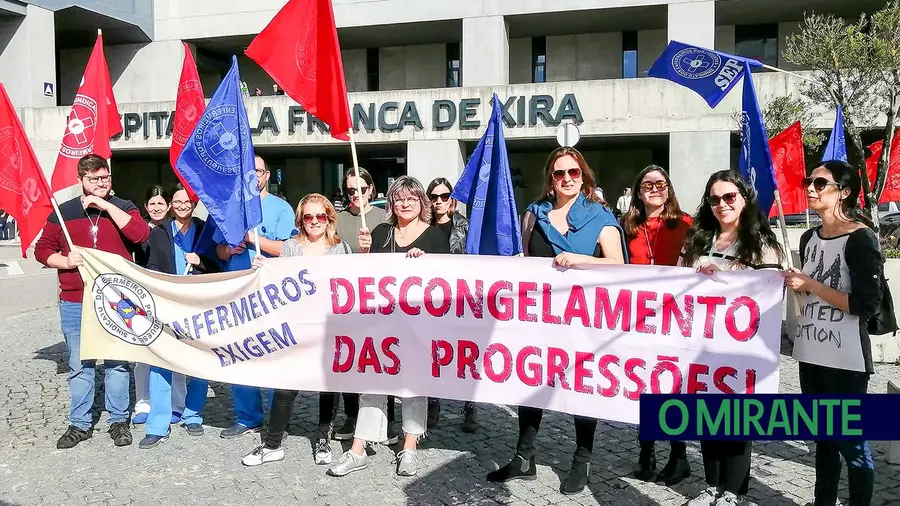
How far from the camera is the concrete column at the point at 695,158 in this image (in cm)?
2034

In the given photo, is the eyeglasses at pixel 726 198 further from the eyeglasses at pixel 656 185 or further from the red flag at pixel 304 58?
the red flag at pixel 304 58

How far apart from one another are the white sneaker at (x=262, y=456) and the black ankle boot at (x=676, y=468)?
2.39 m

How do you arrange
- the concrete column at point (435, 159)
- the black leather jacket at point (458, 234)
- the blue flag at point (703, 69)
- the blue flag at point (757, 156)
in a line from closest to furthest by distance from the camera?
the blue flag at point (757, 156) < the blue flag at point (703, 69) < the black leather jacket at point (458, 234) < the concrete column at point (435, 159)

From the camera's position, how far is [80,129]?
5.42 m

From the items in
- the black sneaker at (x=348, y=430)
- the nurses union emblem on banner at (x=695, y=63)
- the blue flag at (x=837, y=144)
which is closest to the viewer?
the nurses union emblem on banner at (x=695, y=63)

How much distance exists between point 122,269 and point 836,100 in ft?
33.0

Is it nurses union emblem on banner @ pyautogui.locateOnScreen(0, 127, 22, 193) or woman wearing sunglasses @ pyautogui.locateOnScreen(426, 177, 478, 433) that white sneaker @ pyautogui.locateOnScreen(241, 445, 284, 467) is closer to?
woman wearing sunglasses @ pyautogui.locateOnScreen(426, 177, 478, 433)

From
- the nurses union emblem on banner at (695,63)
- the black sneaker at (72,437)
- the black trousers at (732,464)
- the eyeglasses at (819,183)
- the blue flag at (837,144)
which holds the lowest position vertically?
the black sneaker at (72,437)

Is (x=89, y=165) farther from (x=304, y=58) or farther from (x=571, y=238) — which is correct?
(x=571, y=238)

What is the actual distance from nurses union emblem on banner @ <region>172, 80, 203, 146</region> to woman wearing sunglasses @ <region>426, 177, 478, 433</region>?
1.93 m

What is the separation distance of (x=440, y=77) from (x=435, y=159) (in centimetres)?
698

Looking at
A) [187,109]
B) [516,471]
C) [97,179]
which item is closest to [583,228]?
[516,471]

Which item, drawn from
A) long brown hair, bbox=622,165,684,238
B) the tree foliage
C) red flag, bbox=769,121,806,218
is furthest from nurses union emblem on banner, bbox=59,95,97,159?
the tree foliage

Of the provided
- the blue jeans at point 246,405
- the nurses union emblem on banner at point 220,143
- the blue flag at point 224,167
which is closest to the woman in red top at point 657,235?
the blue flag at point 224,167
